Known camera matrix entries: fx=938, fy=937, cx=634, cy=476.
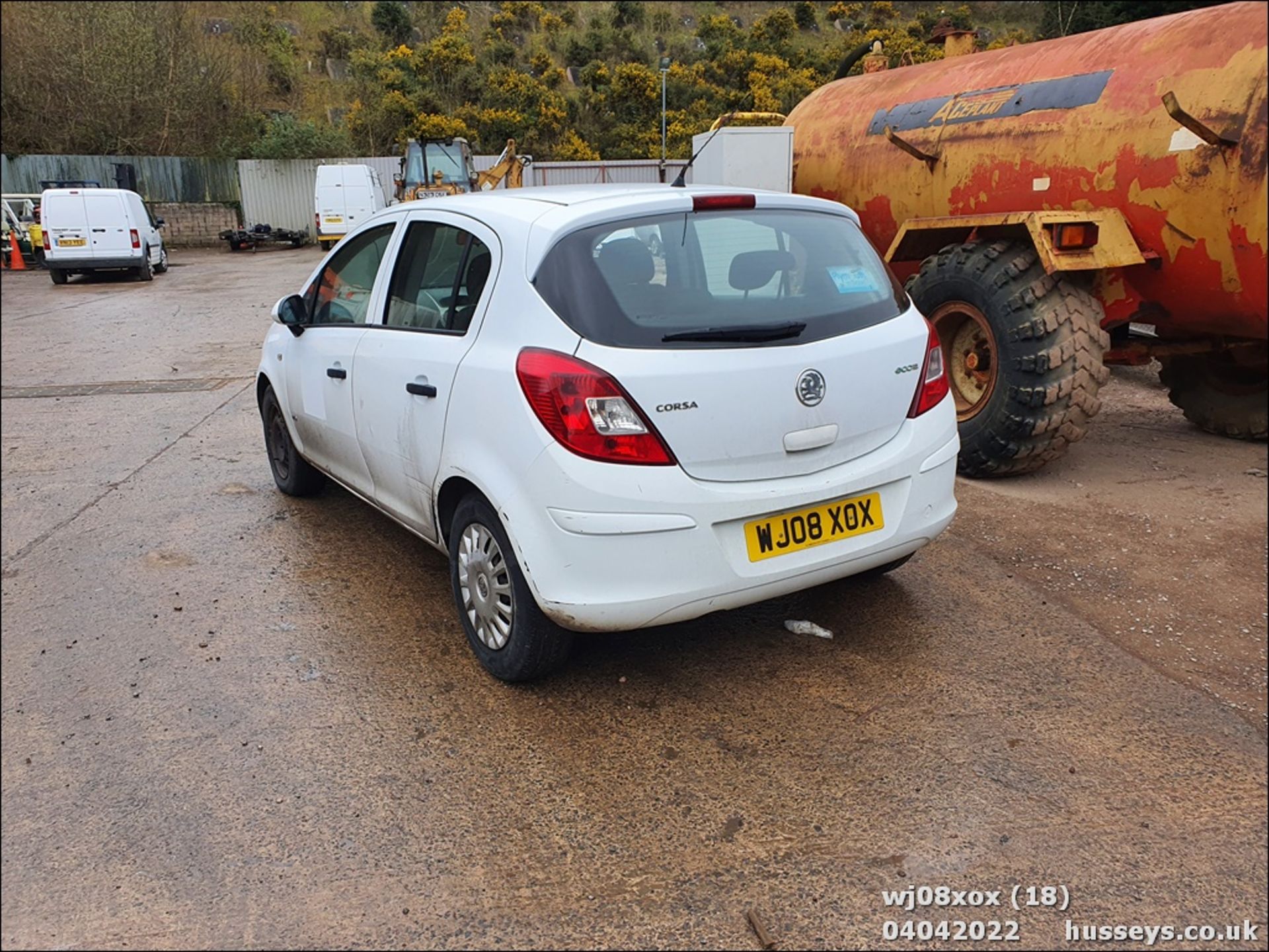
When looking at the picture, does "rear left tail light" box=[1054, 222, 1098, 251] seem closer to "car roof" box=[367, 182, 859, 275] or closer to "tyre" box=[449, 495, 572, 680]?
"car roof" box=[367, 182, 859, 275]

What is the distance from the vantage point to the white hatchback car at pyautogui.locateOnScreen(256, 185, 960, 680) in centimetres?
280

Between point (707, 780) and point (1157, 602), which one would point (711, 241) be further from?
point (1157, 602)

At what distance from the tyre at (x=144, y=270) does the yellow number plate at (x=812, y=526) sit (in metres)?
18.5

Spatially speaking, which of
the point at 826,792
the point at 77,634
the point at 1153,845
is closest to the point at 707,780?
the point at 826,792

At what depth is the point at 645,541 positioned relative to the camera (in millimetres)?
→ 2785

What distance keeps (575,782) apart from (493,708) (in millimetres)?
515

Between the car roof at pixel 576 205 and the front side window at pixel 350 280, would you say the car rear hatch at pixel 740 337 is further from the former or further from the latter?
the front side window at pixel 350 280

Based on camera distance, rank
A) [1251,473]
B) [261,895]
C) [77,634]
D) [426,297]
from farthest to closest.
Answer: [1251,473] → [426,297] → [77,634] → [261,895]

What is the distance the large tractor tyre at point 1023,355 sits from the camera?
4980 mm

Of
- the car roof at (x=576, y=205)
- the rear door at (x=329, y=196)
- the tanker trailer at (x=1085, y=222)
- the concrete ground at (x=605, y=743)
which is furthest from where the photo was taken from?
the rear door at (x=329, y=196)

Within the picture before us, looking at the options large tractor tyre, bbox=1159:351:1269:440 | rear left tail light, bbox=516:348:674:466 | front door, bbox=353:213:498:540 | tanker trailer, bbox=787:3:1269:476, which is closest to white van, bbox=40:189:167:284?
front door, bbox=353:213:498:540

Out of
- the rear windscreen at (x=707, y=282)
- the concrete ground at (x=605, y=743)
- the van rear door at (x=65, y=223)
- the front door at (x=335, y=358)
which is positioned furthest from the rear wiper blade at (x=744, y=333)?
the van rear door at (x=65, y=223)

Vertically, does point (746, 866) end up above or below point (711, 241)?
below

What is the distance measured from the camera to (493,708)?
3.16 meters
